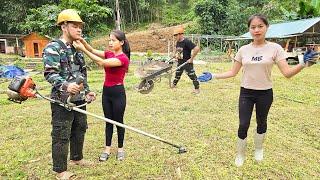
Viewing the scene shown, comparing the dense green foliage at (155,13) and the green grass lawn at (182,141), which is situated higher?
the dense green foliage at (155,13)

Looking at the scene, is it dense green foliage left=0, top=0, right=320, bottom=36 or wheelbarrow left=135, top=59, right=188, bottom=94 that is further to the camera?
dense green foliage left=0, top=0, right=320, bottom=36

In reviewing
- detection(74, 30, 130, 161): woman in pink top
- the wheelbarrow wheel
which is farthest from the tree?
detection(74, 30, 130, 161): woman in pink top

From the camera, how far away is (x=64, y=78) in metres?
3.96

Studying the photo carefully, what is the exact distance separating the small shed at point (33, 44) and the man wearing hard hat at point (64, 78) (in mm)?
31178

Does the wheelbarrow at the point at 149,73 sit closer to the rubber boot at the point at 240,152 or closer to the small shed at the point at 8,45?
the rubber boot at the point at 240,152

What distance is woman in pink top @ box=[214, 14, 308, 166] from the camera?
392cm

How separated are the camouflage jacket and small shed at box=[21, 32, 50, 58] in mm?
31176

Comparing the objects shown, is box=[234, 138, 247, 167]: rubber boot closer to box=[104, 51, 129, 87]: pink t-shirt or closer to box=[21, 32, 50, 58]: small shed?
box=[104, 51, 129, 87]: pink t-shirt

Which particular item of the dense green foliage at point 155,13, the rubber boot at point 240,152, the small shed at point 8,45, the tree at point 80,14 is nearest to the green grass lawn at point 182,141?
the rubber boot at point 240,152

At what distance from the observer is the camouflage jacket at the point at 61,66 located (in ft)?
12.5

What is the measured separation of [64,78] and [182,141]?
2.39 meters

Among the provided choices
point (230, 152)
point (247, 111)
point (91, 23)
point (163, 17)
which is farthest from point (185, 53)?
point (163, 17)

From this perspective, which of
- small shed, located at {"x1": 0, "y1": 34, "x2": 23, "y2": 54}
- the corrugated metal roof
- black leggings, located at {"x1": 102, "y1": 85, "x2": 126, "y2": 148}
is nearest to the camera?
black leggings, located at {"x1": 102, "y1": 85, "x2": 126, "y2": 148}

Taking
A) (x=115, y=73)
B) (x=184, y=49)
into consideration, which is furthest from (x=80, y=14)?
(x=115, y=73)
